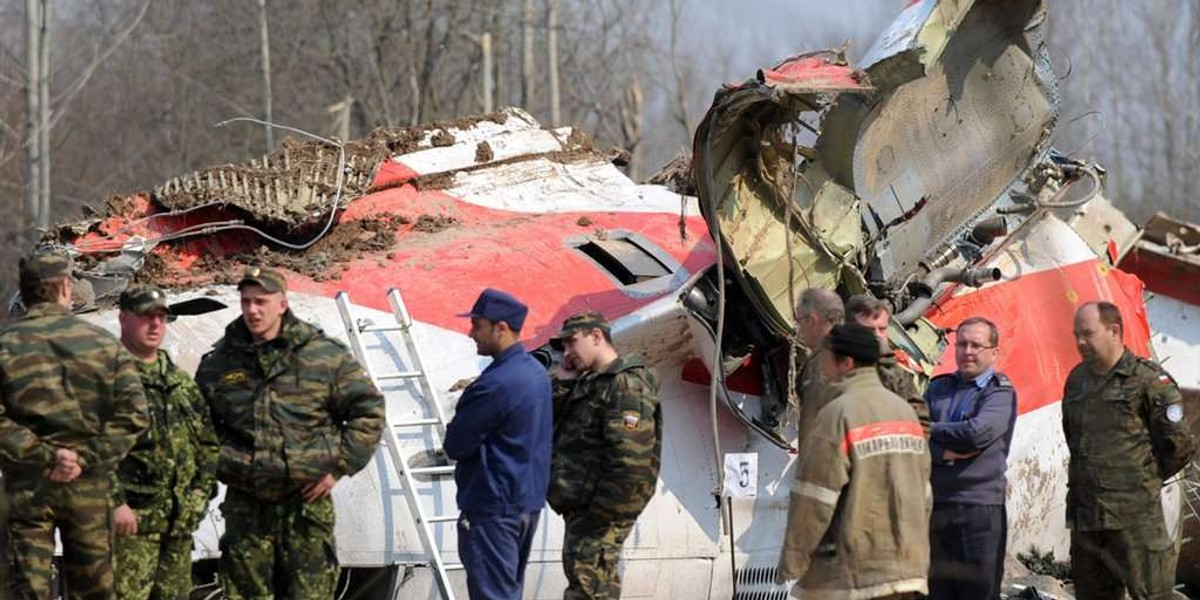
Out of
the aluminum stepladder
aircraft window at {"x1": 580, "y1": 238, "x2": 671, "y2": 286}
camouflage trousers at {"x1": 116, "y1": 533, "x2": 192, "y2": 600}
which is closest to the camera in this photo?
camouflage trousers at {"x1": 116, "y1": 533, "x2": 192, "y2": 600}

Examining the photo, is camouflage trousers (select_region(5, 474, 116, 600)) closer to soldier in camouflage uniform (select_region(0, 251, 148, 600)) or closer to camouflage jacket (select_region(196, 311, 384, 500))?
soldier in camouflage uniform (select_region(0, 251, 148, 600))

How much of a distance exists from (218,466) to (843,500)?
2424mm

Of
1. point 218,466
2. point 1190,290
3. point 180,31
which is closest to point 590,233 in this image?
point 218,466

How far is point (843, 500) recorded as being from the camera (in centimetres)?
668

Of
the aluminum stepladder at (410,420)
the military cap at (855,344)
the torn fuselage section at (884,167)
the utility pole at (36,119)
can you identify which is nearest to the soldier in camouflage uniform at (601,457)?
the aluminum stepladder at (410,420)

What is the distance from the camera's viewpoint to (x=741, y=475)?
9.50 m

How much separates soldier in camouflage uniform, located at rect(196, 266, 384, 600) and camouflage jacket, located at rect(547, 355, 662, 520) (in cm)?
124

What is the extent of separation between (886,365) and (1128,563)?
1.94 meters

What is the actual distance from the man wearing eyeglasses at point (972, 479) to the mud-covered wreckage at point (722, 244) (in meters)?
0.92

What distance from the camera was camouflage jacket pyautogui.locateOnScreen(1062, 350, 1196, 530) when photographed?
8.95m

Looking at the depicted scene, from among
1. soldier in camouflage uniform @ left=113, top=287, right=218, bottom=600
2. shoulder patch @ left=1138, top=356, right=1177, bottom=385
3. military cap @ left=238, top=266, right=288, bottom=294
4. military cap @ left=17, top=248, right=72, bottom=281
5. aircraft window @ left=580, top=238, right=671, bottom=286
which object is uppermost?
aircraft window @ left=580, top=238, right=671, bottom=286

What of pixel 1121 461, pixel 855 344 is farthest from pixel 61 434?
pixel 1121 461

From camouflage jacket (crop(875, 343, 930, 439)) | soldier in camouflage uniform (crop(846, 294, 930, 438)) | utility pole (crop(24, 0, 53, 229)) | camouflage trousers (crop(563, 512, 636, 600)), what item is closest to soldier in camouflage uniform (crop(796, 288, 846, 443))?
soldier in camouflage uniform (crop(846, 294, 930, 438))

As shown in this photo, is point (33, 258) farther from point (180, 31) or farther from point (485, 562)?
point (180, 31)
